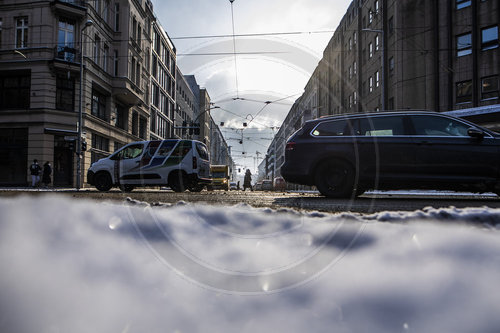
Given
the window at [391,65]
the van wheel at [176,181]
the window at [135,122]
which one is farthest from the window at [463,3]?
the window at [135,122]

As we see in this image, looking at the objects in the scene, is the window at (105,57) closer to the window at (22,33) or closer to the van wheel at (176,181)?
the window at (22,33)

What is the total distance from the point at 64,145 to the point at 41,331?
2271 cm

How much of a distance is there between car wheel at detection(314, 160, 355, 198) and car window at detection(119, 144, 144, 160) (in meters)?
6.61

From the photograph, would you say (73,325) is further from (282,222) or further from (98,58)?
(98,58)

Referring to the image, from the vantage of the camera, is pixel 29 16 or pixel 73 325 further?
pixel 29 16

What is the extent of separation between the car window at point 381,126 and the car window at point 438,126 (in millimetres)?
267

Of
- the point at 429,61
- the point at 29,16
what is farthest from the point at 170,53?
the point at 429,61

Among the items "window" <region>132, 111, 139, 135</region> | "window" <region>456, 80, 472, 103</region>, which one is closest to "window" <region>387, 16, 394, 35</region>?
"window" <region>456, 80, 472, 103</region>

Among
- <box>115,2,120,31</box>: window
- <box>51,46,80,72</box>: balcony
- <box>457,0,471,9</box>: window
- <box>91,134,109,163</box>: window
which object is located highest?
<box>115,2,120,31</box>: window

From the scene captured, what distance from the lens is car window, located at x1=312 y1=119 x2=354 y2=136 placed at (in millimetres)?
6586

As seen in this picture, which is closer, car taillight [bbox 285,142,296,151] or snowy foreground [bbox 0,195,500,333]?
snowy foreground [bbox 0,195,500,333]

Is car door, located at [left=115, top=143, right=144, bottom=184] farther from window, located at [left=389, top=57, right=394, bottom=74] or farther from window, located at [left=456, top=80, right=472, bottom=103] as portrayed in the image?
window, located at [left=389, top=57, right=394, bottom=74]

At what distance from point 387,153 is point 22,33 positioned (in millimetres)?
22848

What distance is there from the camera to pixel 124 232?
1.72 meters
